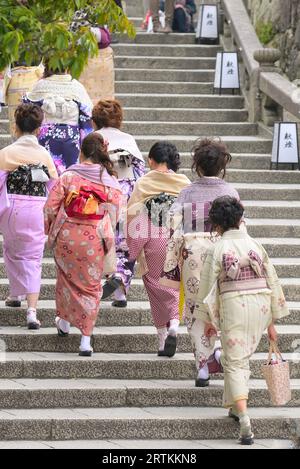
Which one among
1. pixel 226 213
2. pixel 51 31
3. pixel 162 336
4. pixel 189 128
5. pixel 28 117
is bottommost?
pixel 162 336

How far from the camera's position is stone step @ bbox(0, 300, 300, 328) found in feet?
40.1

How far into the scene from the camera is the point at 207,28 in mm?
19328

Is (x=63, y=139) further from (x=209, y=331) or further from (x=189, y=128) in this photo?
(x=189, y=128)

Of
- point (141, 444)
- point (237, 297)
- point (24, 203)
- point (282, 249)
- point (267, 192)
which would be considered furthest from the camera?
point (267, 192)

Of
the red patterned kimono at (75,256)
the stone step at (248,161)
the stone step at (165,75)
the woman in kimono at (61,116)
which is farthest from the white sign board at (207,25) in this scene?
the red patterned kimono at (75,256)

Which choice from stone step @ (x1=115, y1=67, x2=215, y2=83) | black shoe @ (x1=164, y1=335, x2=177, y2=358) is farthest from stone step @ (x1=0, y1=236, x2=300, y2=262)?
stone step @ (x1=115, y1=67, x2=215, y2=83)

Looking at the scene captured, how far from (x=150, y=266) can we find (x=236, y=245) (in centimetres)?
144

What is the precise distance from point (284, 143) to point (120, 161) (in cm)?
356

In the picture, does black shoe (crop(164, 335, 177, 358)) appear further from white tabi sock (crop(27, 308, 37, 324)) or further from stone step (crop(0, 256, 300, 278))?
stone step (crop(0, 256, 300, 278))

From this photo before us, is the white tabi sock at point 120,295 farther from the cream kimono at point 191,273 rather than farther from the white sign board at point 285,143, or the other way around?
the white sign board at point 285,143

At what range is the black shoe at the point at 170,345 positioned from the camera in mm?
11672

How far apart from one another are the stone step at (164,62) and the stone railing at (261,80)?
17.5 inches

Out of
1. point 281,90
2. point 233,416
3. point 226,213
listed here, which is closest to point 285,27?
point 281,90

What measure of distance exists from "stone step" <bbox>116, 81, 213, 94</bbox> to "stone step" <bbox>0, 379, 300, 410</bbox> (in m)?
6.87
